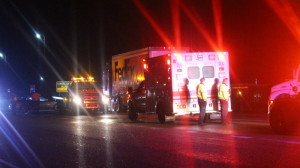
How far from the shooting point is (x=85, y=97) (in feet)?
101

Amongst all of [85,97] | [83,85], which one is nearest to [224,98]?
[85,97]

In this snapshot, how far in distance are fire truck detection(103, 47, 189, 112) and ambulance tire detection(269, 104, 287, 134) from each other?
1133 centimetres

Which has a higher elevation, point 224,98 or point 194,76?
point 194,76

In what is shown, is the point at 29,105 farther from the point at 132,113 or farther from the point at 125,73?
the point at 132,113

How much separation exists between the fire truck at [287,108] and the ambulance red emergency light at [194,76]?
4.94 metres

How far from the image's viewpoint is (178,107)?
699 inches

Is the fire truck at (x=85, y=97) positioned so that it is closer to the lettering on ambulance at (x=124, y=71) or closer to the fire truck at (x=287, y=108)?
the lettering on ambulance at (x=124, y=71)

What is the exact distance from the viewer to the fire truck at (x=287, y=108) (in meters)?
12.5

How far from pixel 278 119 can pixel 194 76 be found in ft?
18.6

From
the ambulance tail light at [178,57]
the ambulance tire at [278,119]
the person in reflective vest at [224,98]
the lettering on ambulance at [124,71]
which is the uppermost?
the lettering on ambulance at [124,71]

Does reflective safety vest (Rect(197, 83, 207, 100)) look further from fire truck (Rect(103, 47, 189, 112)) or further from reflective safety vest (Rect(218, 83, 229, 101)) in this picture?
fire truck (Rect(103, 47, 189, 112))

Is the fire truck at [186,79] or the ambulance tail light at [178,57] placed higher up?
the ambulance tail light at [178,57]

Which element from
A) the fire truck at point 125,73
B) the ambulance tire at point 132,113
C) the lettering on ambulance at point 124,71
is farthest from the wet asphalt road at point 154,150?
the lettering on ambulance at point 124,71

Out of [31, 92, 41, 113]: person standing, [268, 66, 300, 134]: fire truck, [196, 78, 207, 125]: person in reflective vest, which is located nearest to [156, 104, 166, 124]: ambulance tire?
[196, 78, 207, 125]: person in reflective vest
